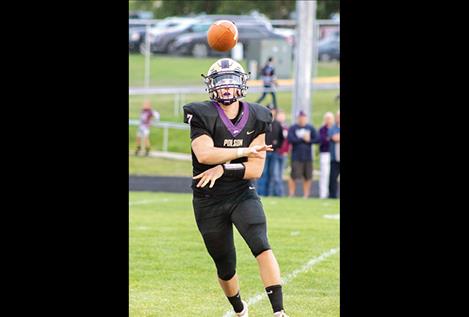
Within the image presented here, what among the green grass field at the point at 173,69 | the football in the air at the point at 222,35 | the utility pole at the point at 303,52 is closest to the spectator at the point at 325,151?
the utility pole at the point at 303,52

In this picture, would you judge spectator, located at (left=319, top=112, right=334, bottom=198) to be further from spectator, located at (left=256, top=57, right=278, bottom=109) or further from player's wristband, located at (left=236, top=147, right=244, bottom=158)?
player's wristband, located at (left=236, top=147, right=244, bottom=158)

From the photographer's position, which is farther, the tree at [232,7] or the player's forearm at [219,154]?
the tree at [232,7]

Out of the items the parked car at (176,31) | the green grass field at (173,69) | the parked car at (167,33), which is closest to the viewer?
the green grass field at (173,69)

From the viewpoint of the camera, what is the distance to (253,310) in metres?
9.05

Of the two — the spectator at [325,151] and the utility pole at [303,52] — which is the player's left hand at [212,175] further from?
the utility pole at [303,52]

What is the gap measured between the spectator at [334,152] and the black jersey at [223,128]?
11712 millimetres

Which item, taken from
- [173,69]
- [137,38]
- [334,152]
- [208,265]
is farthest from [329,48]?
[208,265]

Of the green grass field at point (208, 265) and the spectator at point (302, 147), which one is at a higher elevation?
the spectator at point (302, 147)

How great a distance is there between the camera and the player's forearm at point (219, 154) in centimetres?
774

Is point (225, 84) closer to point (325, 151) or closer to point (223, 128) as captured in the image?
point (223, 128)
